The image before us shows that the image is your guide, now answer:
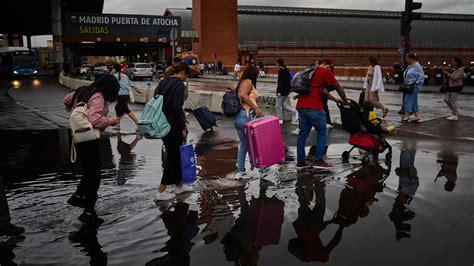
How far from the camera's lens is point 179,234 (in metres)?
5.37

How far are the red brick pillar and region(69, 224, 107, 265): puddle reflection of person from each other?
6622 centimetres

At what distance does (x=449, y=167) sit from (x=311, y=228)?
4009 millimetres

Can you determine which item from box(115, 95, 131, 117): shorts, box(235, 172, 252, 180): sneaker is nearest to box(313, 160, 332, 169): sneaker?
box(235, 172, 252, 180): sneaker

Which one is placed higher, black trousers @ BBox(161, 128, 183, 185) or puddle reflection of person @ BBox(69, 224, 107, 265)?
black trousers @ BBox(161, 128, 183, 185)

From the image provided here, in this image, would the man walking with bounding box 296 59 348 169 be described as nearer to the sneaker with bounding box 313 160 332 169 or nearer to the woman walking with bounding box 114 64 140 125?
the sneaker with bounding box 313 160 332 169

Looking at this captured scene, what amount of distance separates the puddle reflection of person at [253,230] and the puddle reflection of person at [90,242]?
3.85ft

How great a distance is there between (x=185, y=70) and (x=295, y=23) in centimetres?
8759

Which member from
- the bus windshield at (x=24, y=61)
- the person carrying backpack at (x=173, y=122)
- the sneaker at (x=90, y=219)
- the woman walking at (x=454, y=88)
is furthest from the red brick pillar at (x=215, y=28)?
the sneaker at (x=90, y=219)

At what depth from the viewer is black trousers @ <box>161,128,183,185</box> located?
672 cm

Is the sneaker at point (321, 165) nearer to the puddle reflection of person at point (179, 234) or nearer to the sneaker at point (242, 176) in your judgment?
the sneaker at point (242, 176)

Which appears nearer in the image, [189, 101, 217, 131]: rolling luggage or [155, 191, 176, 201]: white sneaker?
[155, 191, 176, 201]: white sneaker

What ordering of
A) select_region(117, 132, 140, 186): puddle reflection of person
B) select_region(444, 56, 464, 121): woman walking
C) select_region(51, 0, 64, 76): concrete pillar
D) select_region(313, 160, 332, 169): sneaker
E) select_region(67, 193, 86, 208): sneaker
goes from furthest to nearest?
select_region(51, 0, 64, 76): concrete pillar → select_region(444, 56, 464, 121): woman walking → select_region(313, 160, 332, 169): sneaker → select_region(117, 132, 140, 186): puddle reflection of person → select_region(67, 193, 86, 208): sneaker

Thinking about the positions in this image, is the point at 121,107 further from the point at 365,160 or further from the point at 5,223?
the point at 5,223

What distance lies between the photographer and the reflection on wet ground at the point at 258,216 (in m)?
4.77
